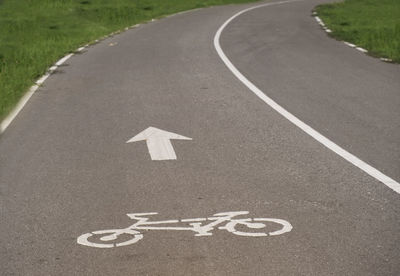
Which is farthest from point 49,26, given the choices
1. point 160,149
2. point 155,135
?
point 160,149

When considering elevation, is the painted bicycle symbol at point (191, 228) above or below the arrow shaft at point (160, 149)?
above

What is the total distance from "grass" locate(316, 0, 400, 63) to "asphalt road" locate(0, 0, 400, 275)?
2.94 m

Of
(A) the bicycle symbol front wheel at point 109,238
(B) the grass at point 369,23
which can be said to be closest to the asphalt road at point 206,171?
(A) the bicycle symbol front wheel at point 109,238

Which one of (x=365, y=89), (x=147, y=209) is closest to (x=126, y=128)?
(x=147, y=209)

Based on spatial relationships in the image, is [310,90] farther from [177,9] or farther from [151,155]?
[177,9]

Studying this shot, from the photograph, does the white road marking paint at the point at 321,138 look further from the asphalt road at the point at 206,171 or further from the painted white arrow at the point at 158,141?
the painted white arrow at the point at 158,141

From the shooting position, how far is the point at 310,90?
41.0 feet

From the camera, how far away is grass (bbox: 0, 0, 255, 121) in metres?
15.4

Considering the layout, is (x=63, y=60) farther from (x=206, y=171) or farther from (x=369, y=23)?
(x=206, y=171)

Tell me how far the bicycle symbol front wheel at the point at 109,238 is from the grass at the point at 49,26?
6159mm

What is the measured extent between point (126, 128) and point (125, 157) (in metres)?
1.71

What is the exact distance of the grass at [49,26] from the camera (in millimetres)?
15422

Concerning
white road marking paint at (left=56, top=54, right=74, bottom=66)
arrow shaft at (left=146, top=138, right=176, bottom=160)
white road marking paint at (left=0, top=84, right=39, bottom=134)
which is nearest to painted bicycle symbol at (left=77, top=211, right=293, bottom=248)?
arrow shaft at (left=146, top=138, right=176, bottom=160)

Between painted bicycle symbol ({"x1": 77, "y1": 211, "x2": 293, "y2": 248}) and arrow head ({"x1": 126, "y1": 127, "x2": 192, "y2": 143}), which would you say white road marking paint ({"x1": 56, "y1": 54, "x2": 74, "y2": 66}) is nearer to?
arrow head ({"x1": 126, "y1": 127, "x2": 192, "y2": 143})
